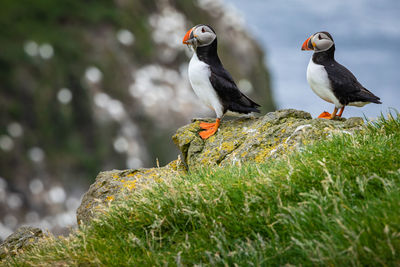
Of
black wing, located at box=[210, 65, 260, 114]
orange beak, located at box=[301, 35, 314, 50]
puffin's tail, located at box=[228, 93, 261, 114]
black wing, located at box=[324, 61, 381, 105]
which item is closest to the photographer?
black wing, located at box=[324, 61, 381, 105]

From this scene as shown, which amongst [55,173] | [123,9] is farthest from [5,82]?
[123,9]

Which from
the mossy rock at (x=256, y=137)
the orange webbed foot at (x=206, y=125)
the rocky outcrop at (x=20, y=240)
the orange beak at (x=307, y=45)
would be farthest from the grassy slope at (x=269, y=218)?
the orange beak at (x=307, y=45)

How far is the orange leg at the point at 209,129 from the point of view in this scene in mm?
9038

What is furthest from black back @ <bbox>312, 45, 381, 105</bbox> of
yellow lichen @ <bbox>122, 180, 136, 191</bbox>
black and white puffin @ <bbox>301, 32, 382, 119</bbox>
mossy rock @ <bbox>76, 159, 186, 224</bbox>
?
yellow lichen @ <bbox>122, 180, 136, 191</bbox>

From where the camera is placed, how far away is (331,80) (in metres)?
9.04

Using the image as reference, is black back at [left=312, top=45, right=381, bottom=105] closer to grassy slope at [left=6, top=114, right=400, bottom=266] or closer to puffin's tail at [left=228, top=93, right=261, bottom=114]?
puffin's tail at [left=228, top=93, right=261, bottom=114]

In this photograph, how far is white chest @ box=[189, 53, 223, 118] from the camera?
30.5 feet

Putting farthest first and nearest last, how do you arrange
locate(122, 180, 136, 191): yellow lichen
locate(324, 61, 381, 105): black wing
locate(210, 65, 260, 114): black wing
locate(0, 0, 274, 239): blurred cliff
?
locate(0, 0, 274, 239): blurred cliff
locate(210, 65, 260, 114): black wing
locate(324, 61, 381, 105): black wing
locate(122, 180, 136, 191): yellow lichen

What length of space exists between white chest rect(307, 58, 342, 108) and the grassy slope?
112 inches

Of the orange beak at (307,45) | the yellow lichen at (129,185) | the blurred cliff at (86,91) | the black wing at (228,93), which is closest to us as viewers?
the yellow lichen at (129,185)

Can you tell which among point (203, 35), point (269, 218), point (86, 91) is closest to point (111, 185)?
point (203, 35)

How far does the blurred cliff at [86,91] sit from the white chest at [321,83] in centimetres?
4887

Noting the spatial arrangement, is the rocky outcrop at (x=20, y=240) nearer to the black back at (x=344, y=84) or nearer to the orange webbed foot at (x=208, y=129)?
the orange webbed foot at (x=208, y=129)

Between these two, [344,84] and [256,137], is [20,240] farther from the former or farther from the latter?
[344,84]
